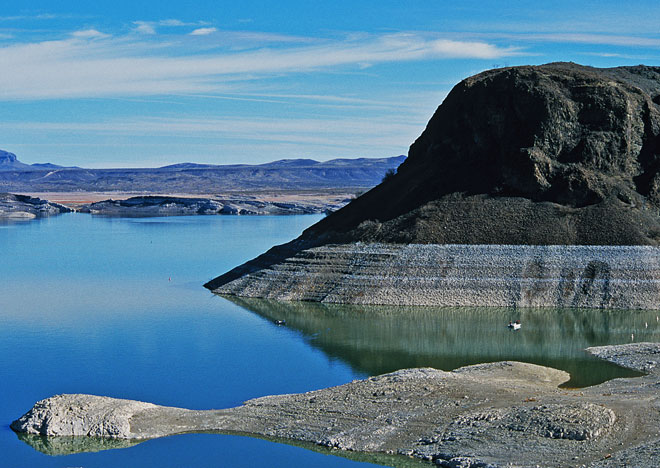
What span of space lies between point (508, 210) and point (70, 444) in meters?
43.3

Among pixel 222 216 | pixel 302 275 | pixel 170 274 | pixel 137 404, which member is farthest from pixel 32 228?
pixel 137 404

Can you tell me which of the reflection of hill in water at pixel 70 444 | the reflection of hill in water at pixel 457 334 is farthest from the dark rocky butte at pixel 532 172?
the reflection of hill in water at pixel 70 444

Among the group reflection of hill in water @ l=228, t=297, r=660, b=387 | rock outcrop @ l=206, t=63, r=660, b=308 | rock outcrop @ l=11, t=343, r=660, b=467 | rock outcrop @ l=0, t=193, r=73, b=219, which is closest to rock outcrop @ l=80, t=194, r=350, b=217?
rock outcrop @ l=0, t=193, r=73, b=219

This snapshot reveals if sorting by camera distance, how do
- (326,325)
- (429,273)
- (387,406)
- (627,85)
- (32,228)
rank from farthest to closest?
(32,228) → (627,85) → (429,273) → (326,325) → (387,406)

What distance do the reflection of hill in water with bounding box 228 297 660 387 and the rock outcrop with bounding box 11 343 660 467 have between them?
6.73m

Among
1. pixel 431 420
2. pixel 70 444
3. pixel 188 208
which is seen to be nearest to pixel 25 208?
pixel 188 208

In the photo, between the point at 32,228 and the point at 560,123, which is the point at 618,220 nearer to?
the point at 560,123

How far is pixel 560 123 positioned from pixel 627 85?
8412mm

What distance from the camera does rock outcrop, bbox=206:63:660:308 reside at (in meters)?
62.5

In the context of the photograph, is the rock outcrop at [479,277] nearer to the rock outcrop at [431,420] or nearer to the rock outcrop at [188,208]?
the rock outcrop at [431,420]

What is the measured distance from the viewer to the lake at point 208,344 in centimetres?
3212

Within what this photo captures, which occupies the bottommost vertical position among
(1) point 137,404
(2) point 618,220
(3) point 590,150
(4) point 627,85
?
(1) point 137,404

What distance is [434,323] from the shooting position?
5669 cm

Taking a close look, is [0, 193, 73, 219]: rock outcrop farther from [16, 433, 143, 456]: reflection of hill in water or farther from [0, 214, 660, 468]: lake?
[16, 433, 143, 456]: reflection of hill in water
